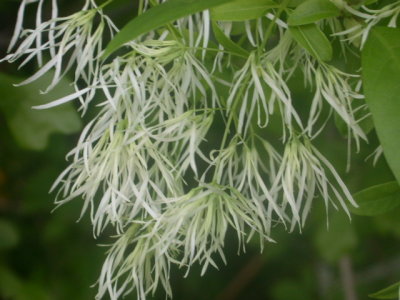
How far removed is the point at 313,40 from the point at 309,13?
0.03 m

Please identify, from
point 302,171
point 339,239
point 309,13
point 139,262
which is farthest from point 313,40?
point 339,239

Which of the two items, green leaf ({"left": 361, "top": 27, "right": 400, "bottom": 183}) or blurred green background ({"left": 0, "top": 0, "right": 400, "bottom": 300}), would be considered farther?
blurred green background ({"left": 0, "top": 0, "right": 400, "bottom": 300})

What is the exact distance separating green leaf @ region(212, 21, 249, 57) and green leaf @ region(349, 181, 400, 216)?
0.19 m

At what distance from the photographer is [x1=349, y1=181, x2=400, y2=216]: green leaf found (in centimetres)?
80

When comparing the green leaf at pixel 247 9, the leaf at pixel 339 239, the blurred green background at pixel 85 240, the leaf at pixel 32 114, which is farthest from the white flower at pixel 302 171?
the leaf at pixel 339 239

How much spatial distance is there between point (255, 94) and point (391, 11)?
165 mm

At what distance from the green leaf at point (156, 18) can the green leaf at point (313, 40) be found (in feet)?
0.32

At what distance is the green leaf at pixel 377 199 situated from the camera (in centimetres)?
80

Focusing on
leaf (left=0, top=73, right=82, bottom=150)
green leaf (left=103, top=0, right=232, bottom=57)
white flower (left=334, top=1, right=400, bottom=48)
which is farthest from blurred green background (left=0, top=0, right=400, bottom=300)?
green leaf (left=103, top=0, right=232, bottom=57)

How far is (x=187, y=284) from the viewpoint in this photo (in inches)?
83.8

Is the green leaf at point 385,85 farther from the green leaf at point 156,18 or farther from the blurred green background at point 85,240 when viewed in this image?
the blurred green background at point 85,240

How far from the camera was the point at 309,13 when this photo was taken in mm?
727

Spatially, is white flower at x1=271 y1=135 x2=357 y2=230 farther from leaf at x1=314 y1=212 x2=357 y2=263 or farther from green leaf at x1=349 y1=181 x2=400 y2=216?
leaf at x1=314 y1=212 x2=357 y2=263

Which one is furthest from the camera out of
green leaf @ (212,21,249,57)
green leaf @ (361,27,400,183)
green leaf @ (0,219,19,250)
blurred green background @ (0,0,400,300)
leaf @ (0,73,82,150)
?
green leaf @ (0,219,19,250)
